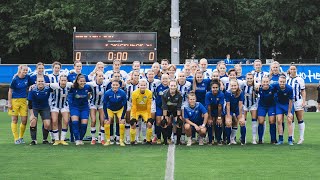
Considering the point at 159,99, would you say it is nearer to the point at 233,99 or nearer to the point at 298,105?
the point at 233,99

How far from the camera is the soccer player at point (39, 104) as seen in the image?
16.6 m

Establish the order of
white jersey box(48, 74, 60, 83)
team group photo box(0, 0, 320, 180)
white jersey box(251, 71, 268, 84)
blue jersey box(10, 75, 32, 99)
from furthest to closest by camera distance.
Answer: white jersey box(48, 74, 60, 83), blue jersey box(10, 75, 32, 99), white jersey box(251, 71, 268, 84), team group photo box(0, 0, 320, 180)

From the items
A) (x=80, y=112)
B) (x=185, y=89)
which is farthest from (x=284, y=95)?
(x=80, y=112)

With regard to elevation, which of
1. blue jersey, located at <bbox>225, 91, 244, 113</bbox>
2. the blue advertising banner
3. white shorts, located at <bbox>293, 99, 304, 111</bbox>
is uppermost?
the blue advertising banner

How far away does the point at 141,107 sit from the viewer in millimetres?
16484

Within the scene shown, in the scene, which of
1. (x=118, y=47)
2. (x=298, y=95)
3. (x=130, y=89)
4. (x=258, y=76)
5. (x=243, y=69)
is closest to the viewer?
(x=298, y=95)

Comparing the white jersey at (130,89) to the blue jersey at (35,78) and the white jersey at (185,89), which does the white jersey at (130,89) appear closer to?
the white jersey at (185,89)

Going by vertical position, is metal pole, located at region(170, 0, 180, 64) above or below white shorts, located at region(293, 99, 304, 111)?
above

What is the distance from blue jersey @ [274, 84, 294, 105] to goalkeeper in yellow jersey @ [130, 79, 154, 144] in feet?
9.28

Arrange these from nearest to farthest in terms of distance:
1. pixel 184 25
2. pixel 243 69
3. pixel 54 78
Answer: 1. pixel 54 78
2. pixel 243 69
3. pixel 184 25

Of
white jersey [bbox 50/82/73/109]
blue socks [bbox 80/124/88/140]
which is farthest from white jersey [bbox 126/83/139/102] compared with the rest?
white jersey [bbox 50/82/73/109]

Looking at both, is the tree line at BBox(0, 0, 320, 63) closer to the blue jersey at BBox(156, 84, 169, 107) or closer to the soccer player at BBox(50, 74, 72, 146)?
the soccer player at BBox(50, 74, 72, 146)

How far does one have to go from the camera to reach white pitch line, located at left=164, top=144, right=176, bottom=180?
37.6 feet

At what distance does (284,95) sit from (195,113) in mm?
2016
